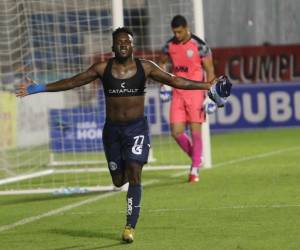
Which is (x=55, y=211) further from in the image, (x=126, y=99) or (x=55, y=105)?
(x=55, y=105)

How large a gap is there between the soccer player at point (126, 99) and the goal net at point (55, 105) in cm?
463

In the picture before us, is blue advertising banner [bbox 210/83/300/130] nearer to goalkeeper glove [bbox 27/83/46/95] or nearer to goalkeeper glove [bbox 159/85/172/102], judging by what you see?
goalkeeper glove [bbox 159/85/172/102]

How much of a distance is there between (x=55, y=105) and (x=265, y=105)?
5490mm

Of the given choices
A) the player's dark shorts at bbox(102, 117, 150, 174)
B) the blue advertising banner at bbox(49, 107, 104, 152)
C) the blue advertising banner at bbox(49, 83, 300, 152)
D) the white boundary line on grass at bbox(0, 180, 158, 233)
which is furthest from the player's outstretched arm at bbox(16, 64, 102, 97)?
Answer: the blue advertising banner at bbox(49, 83, 300, 152)

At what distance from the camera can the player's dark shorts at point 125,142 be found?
1084cm

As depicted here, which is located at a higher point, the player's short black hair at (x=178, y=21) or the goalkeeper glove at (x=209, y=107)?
the player's short black hair at (x=178, y=21)

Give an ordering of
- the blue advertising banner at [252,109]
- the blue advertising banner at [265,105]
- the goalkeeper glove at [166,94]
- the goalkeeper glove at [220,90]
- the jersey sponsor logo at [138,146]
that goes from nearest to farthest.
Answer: the goalkeeper glove at [220,90], the jersey sponsor logo at [138,146], the goalkeeper glove at [166,94], the blue advertising banner at [252,109], the blue advertising banner at [265,105]

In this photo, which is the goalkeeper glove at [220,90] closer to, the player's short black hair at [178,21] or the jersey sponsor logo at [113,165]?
the jersey sponsor logo at [113,165]

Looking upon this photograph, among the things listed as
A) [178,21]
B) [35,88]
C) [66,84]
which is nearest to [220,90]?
[66,84]

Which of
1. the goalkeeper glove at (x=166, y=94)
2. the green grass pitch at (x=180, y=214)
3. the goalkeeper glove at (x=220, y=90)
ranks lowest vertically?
the green grass pitch at (x=180, y=214)

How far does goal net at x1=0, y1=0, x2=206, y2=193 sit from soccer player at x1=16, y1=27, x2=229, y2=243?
4.63 m

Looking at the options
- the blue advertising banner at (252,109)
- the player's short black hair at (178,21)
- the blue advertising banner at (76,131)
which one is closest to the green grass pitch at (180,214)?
the player's short black hair at (178,21)

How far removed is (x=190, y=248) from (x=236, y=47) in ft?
65.1

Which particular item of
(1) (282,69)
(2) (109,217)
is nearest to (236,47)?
(1) (282,69)
